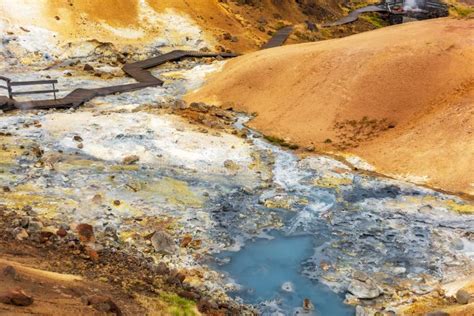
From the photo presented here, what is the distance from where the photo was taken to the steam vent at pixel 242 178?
10.9 metres

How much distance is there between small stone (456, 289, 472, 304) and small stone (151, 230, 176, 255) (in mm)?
5989

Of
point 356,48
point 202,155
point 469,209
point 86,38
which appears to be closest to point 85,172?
point 202,155

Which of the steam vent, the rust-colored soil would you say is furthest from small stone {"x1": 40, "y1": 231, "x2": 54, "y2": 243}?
the rust-colored soil

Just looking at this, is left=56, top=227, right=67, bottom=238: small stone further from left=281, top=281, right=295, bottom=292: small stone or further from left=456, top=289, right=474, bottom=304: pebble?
left=456, top=289, right=474, bottom=304: pebble

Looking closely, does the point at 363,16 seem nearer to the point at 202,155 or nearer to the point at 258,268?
the point at 202,155

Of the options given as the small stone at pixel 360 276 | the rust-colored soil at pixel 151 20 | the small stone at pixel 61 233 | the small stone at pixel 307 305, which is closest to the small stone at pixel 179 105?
the rust-colored soil at pixel 151 20

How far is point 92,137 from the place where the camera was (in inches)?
705

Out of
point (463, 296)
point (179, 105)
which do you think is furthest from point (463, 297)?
point (179, 105)

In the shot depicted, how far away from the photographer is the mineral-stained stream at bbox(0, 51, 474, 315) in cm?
1181

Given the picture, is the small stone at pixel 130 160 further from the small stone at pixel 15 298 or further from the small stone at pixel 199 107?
the small stone at pixel 15 298

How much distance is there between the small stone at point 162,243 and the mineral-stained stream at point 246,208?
169 mm

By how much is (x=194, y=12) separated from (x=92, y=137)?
19384 mm

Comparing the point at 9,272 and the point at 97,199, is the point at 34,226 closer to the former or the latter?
the point at 97,199

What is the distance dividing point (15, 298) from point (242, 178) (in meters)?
9.68
